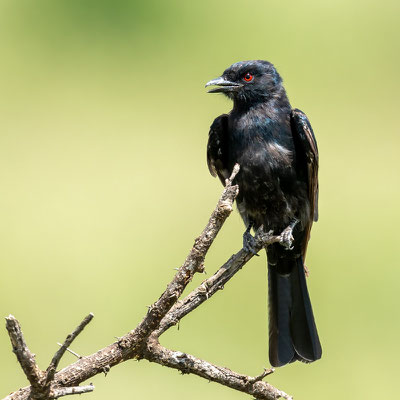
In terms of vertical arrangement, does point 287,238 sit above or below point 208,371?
above

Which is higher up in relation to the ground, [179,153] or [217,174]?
[179,153]

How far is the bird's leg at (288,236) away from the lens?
5.07 m

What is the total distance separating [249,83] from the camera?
5.80m

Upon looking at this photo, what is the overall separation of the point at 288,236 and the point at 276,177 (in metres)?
0.42

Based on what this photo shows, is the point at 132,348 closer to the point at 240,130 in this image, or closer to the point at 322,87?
the point at 240,130

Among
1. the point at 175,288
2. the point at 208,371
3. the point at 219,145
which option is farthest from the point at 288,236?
the point at 175,288

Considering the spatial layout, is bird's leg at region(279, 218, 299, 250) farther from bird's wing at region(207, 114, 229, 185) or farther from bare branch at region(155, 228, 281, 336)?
bare branch at region(155, 228, 281, 336)

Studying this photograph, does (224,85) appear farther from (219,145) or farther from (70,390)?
(70,390)

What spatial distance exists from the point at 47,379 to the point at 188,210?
18.5 feet

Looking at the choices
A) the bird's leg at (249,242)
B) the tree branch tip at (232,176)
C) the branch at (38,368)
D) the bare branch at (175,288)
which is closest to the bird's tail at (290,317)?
the bird's leg at (249,242)

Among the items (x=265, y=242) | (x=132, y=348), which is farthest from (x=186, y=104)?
(x=132, y=348)

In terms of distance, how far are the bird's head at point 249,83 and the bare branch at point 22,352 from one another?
3002 millimetres

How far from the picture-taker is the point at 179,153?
9.47 meters

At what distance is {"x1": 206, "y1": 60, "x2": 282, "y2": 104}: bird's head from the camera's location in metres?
5.77
